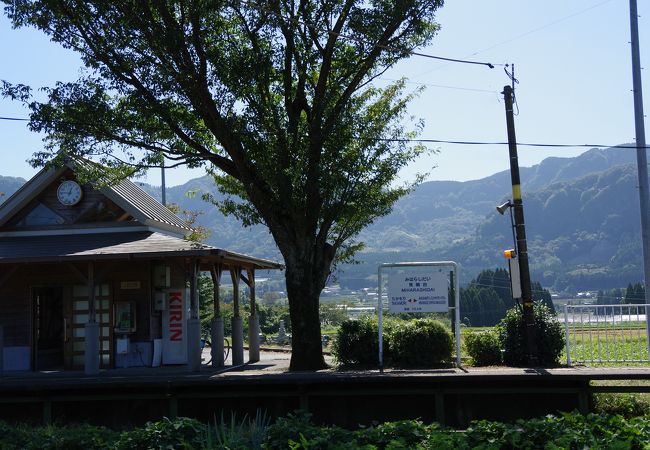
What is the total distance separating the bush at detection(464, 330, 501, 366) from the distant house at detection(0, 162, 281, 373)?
6.62m

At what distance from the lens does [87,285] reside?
2188 cm

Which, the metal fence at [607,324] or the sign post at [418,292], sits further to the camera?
the sign post at [418,292]

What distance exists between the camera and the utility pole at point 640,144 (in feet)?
62.1

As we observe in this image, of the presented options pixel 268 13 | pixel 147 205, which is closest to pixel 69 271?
pixel 147 205

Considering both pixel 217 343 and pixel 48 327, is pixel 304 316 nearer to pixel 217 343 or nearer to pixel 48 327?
pixel 217 343

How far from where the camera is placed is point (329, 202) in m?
19.1

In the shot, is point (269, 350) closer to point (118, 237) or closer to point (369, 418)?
point (118, 237)

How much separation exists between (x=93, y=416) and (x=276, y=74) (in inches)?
360

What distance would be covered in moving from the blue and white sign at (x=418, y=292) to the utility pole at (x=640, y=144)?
5398 mm

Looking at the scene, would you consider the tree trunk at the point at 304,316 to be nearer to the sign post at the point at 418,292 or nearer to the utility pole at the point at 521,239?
the sign post at the point at 418,292

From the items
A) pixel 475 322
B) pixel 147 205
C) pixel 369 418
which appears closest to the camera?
pixel 369 418

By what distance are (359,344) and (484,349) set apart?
2.92m

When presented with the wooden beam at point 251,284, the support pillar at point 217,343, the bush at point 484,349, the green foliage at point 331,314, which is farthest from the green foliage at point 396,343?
the green foliage at point 331,314

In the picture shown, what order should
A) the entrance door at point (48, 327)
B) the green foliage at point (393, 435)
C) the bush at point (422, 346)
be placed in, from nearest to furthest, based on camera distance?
the green foliage at point (393, 435) → the bush at point (422, 346) → the entrance door at point (48, 327)
